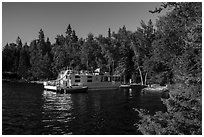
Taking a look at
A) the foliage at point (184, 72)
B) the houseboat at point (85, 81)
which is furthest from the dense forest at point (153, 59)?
the houseboat at point (85, 81)

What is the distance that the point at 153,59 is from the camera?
50.2m

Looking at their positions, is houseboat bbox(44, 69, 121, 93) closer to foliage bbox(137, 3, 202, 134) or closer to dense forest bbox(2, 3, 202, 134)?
dense forest bbox(2, 3, 202, 134)

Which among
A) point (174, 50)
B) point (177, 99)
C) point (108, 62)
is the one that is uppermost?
point (108, 62)

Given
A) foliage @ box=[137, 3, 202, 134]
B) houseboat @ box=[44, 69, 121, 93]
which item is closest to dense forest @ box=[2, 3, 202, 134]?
foliage @ box=[137, 3, 202, 134]

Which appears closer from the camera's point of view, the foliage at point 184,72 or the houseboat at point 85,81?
the foliage at point 184,72

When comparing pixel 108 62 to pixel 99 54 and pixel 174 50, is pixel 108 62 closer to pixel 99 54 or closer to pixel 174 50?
pixel 99 54

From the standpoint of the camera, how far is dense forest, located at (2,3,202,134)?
9188mm

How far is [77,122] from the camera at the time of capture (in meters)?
22.7

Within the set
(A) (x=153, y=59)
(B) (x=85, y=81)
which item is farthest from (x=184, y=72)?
(B) (x=85, y=81)

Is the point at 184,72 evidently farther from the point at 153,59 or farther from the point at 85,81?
the point at 85,81

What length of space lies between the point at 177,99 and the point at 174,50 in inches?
82.4

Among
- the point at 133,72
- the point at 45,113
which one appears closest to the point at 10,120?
the point at 45,113

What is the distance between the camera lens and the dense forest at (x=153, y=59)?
9.19 meters

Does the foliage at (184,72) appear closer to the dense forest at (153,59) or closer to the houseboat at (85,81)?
the dense forest at (153,59)
